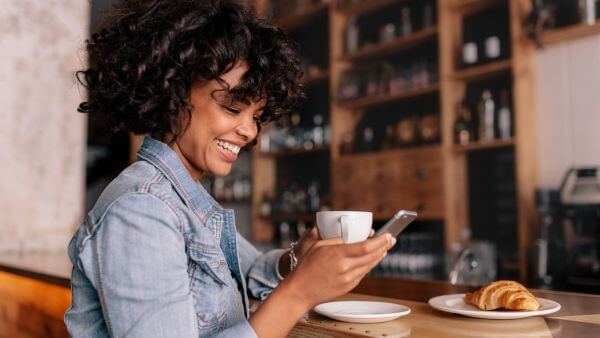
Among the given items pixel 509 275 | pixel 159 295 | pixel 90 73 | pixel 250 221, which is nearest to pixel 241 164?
pixel 250 221

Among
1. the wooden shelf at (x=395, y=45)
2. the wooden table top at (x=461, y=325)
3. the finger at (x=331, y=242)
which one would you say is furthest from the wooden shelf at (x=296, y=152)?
the finger at (x=331, y=242)

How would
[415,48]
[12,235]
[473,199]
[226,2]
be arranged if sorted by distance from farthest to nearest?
[415,48] < [473,199] < [12,235] < [226,2]

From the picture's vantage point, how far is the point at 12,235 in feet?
10.1

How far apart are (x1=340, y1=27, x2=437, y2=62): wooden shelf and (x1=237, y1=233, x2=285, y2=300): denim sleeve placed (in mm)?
2497

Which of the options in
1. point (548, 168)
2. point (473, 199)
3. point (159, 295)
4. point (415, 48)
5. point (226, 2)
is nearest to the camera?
point (159, 295)

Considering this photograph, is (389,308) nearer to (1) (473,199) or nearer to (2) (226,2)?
(2) (226,2)

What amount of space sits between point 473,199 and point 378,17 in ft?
5.05

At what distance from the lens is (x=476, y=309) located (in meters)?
1.15

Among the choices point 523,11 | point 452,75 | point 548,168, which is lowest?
point 548,168

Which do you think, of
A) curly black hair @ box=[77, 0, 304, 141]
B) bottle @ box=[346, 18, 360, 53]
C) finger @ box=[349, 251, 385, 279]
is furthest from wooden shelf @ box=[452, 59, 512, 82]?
finger @ box=[349, 251, 385, 279]

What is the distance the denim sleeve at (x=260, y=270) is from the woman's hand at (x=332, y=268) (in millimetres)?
525

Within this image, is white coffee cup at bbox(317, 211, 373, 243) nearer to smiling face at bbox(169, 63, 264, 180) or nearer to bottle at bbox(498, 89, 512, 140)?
smiling face at bbox(169, 63, 264, 180)

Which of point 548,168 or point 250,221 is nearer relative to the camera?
point 548,168

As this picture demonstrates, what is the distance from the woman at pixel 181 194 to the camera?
891 mm
